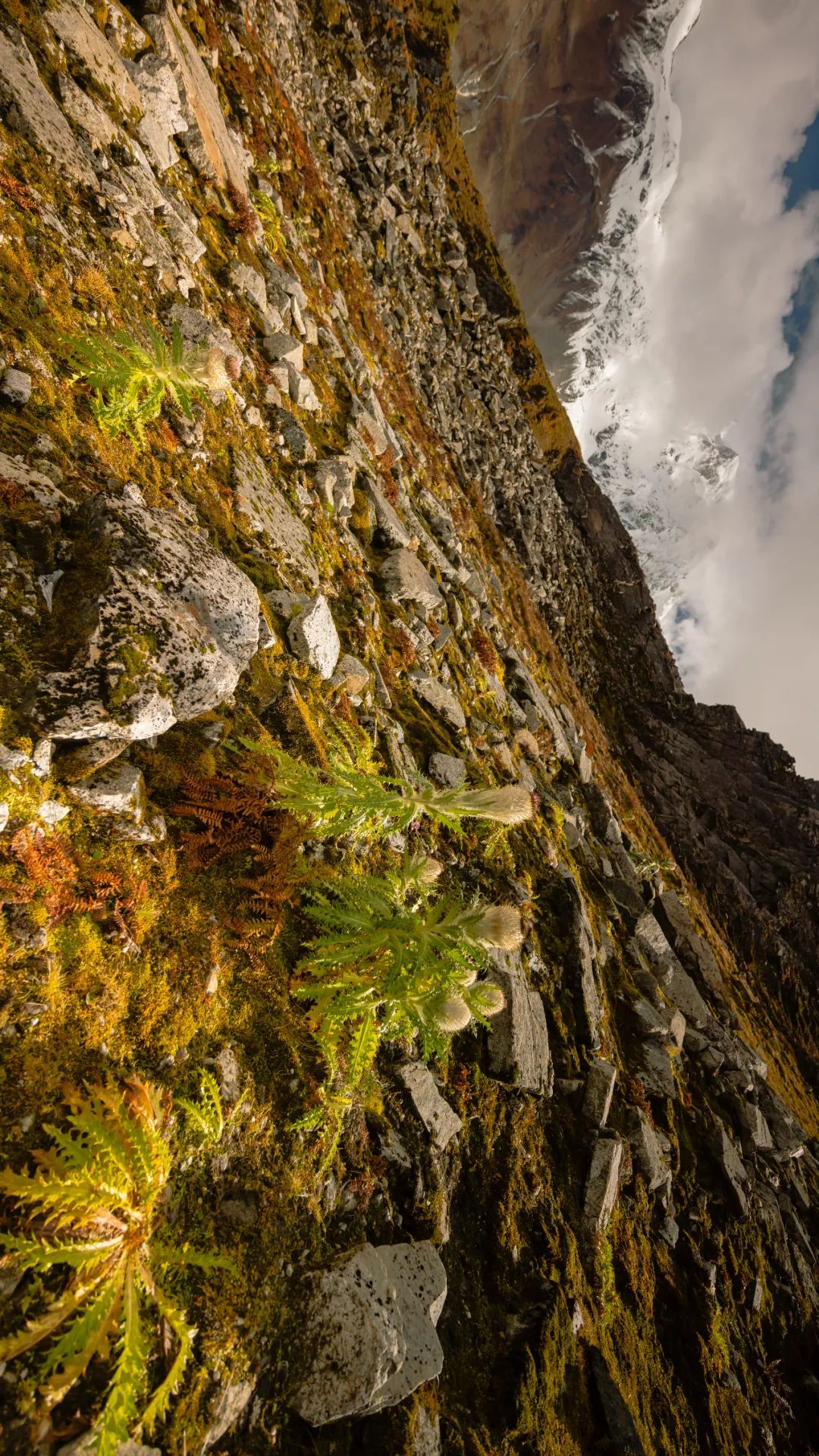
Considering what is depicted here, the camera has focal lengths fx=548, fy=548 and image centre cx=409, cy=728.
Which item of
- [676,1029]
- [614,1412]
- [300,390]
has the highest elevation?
[300,390]

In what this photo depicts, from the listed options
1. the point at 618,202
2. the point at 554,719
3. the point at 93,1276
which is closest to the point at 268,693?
the point at 93,1276

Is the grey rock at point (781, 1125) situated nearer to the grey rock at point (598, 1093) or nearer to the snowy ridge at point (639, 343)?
the grey rock at point (598, 1093)

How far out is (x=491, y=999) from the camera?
3.07 m

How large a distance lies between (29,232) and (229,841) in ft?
11.5

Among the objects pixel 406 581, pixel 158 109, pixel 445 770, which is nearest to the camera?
pixel 158 109

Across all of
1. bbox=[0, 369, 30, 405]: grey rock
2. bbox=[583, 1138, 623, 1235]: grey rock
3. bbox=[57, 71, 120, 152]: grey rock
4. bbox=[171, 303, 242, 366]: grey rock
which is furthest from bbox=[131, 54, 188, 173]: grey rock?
bbox=[583, 1138, 623, 1235]: grey rock

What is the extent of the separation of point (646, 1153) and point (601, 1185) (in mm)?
1050

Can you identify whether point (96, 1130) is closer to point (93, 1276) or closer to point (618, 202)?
point (93, 1276)

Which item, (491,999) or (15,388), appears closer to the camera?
(15,388)

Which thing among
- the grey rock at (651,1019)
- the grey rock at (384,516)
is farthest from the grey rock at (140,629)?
the grey rock at (651,1019)

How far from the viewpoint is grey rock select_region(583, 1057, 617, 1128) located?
15.7 ft

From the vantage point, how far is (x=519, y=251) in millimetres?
52438

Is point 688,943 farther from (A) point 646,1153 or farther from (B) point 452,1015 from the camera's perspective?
(B) point 452,1015

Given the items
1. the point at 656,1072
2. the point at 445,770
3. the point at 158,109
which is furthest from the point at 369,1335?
the point at 158,109
